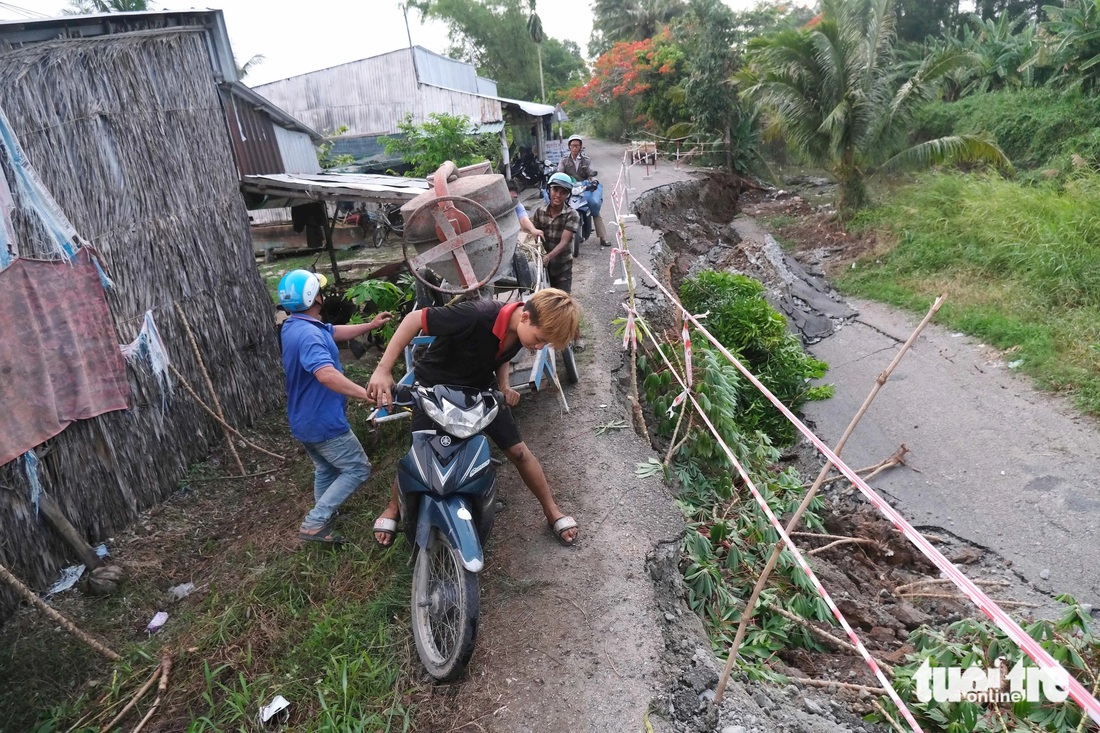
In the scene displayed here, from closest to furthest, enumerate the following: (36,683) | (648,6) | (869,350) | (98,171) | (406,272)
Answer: (36,683) → (98,171) → (406,272) → (869,350) → (648,6)

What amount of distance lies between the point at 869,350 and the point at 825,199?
11.7 metres

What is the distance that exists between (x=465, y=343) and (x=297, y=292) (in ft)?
3.29

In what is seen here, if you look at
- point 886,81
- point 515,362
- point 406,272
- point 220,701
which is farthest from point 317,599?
point 886,81

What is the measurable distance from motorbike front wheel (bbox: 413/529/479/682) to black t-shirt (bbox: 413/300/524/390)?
74 cm

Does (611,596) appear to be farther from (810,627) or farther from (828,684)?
(810,627)

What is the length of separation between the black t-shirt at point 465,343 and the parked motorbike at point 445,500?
0.13m

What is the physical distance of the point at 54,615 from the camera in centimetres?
292

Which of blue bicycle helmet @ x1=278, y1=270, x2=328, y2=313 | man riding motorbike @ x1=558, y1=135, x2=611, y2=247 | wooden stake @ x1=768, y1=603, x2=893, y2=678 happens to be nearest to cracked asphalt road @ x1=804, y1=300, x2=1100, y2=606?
wooden stake @ x1=768, y1=603, x2=893, y2=678

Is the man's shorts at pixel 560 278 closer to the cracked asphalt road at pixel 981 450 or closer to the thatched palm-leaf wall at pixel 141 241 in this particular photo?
the thatched palm-leaf wall at pixel 141 241

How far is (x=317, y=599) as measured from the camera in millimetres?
3398

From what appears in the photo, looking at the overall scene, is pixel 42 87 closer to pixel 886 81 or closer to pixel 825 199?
pixel 886 81

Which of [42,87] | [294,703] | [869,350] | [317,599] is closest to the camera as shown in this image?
[294,703]

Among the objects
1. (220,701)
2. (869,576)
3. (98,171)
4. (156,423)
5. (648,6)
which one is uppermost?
(648,6)

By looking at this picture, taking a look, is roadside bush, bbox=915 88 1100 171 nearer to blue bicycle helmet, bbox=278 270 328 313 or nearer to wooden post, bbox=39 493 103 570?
blue bicycle helmet, bbox=278 270 328 313
